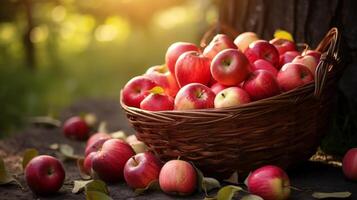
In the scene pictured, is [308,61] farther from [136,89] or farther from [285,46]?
[136,89]

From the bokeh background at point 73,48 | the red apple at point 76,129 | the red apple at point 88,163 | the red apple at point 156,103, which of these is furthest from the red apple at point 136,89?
the bokeh background at point 73,48

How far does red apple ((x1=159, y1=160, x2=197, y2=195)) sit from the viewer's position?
2.18m

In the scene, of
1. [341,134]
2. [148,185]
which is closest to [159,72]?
[148,185]

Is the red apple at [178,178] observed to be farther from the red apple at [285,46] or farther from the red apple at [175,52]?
the red apple at [285,46]

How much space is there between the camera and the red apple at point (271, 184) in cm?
Answer: 206

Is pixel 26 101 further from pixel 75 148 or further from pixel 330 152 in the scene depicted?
pixel 330 152

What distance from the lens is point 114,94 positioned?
209 inches

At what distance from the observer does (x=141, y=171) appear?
2.27 m

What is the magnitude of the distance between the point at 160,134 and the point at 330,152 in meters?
1.08

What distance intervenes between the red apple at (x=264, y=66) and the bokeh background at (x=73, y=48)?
8.70ft

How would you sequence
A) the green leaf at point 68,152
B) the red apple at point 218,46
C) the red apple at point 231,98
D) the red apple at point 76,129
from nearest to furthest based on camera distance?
the red apple at point 231,98
the red apple at point 218,46
the green leaf at point 68,152
the red apple at point 76,129

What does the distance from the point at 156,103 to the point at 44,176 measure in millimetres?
581

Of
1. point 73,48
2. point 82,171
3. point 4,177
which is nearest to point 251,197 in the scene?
point 82,171

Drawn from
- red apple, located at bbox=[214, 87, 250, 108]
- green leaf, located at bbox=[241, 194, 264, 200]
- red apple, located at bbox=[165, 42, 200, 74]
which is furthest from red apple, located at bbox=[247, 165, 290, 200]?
red apple, located at bbox=[165, 42, 200, 74]
